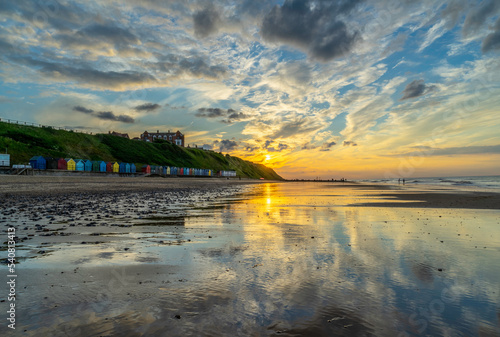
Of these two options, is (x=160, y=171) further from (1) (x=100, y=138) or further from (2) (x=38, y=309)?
(2) (x=38, y=309)

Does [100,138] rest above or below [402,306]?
above

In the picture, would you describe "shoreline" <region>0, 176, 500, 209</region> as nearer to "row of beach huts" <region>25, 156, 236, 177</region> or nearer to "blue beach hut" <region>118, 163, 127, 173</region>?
→ "row of beach huts" <region>25, 156, 236, 177</region>

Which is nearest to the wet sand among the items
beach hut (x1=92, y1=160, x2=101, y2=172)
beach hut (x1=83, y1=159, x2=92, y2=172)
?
beach hut (x1=83, y1=159, x2=92, y2=172)

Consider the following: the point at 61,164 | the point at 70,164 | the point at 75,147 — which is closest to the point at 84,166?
the point at 70,164

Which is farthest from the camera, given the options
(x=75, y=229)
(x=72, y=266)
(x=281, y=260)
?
(x=75, y=229)

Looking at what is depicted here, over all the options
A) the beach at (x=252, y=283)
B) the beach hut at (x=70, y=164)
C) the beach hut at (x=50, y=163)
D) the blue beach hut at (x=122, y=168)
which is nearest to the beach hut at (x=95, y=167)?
the beach hut at (x=70, y=164)

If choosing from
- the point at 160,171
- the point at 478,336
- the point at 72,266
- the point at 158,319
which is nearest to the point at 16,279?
the point at 72,266

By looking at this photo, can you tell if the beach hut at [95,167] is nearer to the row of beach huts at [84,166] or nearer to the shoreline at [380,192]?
the row of beach huts at [84,166]

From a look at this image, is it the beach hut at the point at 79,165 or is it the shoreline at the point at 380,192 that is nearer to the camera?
the shoreline at the point at 380,192

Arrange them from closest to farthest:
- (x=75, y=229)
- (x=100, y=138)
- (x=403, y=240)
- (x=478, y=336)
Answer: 1. (x=478, y=336)
2. (x=403, y=240)
3. (x=75, y=229)
4. (x=100, y=138)

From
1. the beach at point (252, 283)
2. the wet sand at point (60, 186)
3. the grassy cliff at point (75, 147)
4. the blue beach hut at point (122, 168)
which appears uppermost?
the grassy cliff at point (75, 147)

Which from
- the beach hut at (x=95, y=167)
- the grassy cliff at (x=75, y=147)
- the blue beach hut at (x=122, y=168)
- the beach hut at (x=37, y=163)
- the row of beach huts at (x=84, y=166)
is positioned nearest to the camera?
the beach hut at (x=37, y=163)

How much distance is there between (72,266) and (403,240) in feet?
35.0

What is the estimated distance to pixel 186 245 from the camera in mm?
8992
